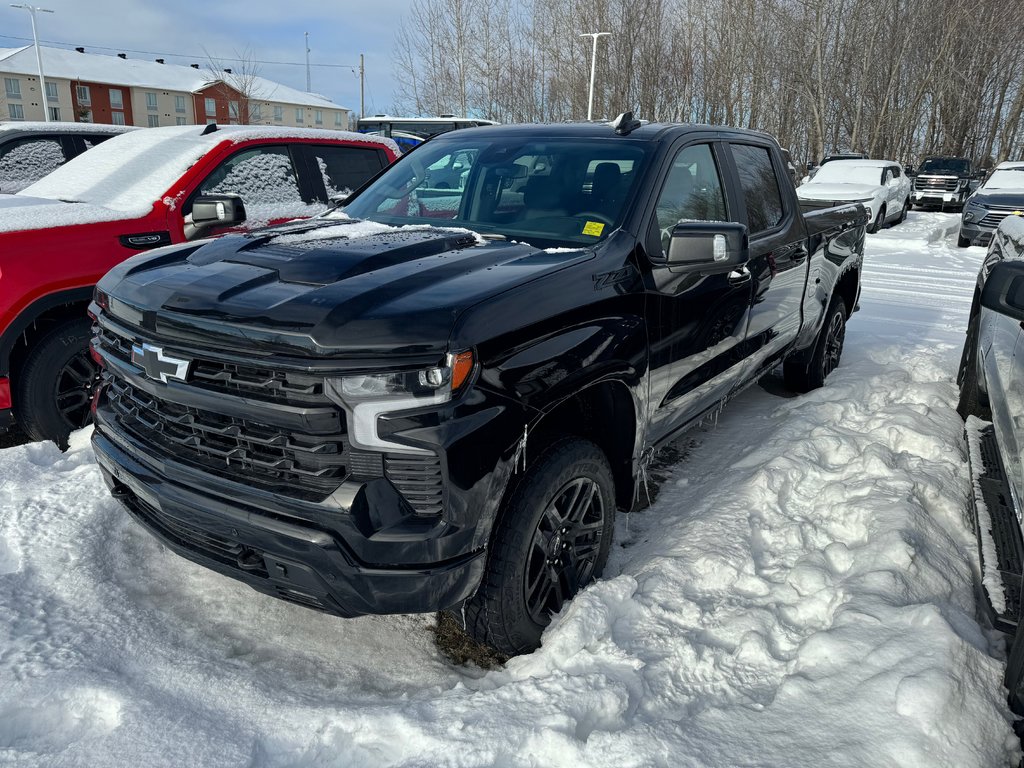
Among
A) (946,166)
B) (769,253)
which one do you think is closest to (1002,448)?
(769,253)

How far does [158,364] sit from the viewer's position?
2393 millimetres

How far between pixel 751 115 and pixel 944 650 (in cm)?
3734

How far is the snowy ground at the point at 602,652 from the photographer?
2109mm

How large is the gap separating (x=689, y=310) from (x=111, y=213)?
352cm

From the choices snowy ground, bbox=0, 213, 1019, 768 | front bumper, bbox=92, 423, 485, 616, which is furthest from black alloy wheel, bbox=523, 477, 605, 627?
front bumper, bbox=92, 423, 485, 616

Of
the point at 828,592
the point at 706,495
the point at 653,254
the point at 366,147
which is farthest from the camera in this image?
the point at 366,147

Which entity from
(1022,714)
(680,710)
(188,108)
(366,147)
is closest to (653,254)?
(680,710)

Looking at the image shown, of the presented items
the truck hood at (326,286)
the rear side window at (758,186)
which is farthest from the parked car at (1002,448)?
the truck hood at (326,286)

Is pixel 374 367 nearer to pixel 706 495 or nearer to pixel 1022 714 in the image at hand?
pixel 1022 714

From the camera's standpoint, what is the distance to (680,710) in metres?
2.31

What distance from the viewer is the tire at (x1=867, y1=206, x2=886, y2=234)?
16.5 m

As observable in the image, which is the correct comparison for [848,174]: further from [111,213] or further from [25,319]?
[25,319]

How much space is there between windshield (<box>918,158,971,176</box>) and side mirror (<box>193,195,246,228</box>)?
25640 mm

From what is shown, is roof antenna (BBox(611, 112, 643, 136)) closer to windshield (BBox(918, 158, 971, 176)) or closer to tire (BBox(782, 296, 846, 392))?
tire (BBox(782, 296, 846, 392))
